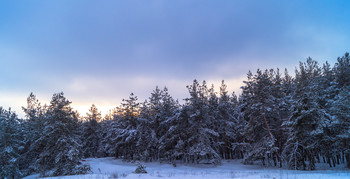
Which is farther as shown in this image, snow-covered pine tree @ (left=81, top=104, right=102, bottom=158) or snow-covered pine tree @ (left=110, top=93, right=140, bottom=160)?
snow-covered pine tree @ (left=81, top=104, right=102, bottom=158)

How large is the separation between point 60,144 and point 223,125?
27880mm

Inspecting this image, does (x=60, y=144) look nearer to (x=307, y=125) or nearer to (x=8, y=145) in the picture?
(x=8, y=145)

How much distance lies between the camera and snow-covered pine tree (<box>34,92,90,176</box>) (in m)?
24.5

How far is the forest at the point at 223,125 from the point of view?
20.4 meters

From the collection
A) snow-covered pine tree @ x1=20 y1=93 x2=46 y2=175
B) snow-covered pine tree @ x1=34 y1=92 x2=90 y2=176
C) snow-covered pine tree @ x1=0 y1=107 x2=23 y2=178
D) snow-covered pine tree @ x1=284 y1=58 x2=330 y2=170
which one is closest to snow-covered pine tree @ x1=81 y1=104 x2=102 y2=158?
snow-covered pine tree @ x1=20 y1=93 x2=46 y2=175

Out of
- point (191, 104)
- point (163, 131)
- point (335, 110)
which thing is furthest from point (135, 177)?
point (163, 131)

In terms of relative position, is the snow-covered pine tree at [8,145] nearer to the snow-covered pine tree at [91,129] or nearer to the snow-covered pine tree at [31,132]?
the snow-covered pine tree at [31,132]

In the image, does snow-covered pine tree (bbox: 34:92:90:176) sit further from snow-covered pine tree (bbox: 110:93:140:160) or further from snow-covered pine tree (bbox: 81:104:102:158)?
snow-covered pine tree (bbox: 81:104:102:158)

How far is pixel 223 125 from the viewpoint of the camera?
124 feet

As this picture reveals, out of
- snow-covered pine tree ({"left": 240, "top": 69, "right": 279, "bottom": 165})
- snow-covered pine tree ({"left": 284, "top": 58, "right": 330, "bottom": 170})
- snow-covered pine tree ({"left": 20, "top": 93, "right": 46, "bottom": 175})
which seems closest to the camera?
snow-covered pine tree ({"left": 284, "top": 58, "right": 330, "bottom": 170})

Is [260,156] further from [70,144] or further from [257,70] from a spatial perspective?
[70,144]

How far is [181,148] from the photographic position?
32.5 meters

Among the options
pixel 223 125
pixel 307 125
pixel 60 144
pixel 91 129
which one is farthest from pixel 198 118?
pixel 91 129

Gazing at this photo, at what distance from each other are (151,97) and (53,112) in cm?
1810
